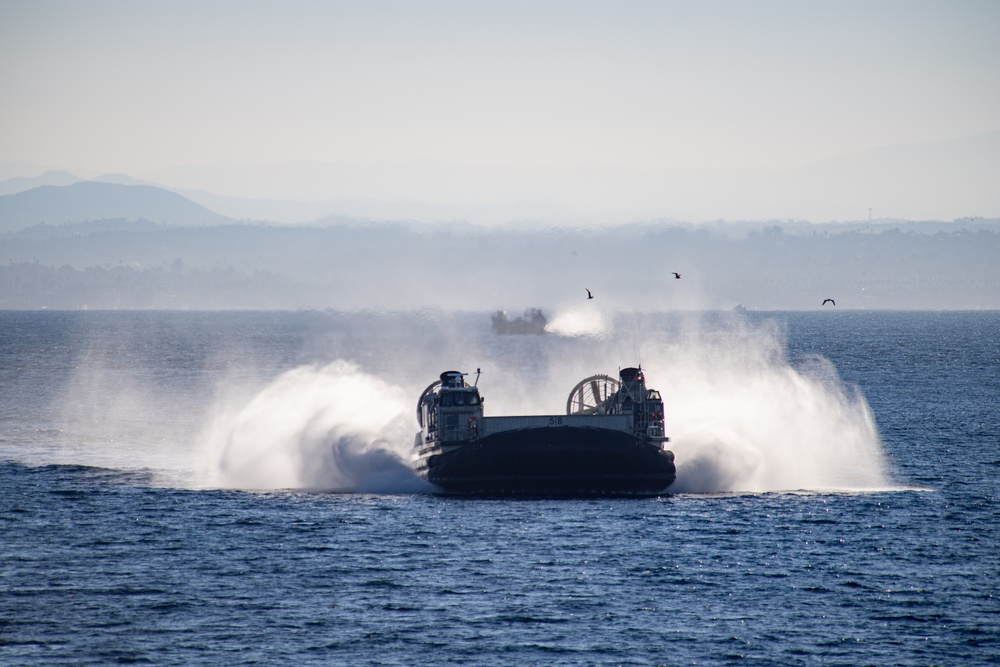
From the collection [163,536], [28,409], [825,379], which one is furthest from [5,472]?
[825,379]

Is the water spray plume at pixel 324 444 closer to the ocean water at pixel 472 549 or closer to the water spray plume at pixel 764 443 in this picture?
the ocean water at pixel 472 549

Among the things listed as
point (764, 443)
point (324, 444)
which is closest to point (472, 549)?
point (324, 444)

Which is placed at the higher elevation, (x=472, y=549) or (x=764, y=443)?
(x=764, y=443)

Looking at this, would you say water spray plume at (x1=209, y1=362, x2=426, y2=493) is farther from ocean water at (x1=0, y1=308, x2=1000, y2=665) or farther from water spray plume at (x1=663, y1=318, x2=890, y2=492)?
water spray plume at (x1=663, y1=318, x2=890, y2=492)

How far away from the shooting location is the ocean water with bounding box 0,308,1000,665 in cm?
4125

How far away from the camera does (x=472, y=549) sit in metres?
54.3

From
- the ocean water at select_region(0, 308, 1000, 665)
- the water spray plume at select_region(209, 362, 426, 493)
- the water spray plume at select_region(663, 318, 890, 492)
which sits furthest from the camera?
the water spray plume at select_region(209, 362, 426, 493)

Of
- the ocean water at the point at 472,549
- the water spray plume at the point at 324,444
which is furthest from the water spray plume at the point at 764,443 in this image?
the water spray plume at the point at 324,444

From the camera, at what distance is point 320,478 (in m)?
72.7

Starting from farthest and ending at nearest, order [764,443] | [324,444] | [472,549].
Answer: [764,443]
[324,444]
[472,549]

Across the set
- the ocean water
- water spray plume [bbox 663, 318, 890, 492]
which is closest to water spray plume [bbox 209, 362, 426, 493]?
the ocean water

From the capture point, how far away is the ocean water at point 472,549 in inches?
1624

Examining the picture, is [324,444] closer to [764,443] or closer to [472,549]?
[472,549]

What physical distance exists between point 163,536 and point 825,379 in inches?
4454
